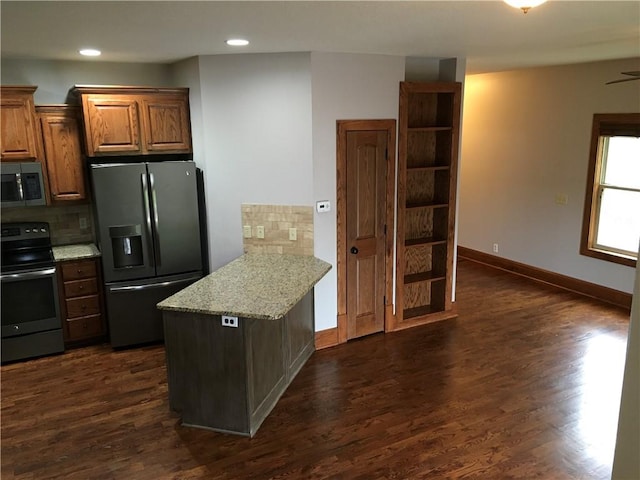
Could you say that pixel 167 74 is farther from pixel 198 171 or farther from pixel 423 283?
pixel 423 283

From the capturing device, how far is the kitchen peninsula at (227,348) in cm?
318

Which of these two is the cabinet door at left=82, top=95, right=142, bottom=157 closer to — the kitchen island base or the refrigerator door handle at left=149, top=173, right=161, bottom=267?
the refrigerator door handle at left=149, top=173, right=161, bottom=267

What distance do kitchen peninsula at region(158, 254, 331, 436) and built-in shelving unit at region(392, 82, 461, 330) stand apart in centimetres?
166

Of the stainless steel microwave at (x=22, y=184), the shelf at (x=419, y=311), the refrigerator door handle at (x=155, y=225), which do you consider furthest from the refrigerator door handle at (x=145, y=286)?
the shelf at (x=419, y=311)

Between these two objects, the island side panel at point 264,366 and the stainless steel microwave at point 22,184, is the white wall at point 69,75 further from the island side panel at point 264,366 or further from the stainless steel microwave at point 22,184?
the island side panel at point 264,366

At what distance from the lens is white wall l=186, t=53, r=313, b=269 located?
416 centimetres

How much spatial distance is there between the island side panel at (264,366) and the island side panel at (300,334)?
0.14 m

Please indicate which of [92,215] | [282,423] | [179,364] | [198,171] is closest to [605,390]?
[282,423]

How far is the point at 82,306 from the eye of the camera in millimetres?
4594

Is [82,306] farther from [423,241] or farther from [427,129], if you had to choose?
[427,129]

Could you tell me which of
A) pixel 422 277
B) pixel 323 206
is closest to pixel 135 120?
pixel 323 206

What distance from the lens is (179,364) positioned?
3371 mm

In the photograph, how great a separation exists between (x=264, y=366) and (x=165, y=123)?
97.2 inches

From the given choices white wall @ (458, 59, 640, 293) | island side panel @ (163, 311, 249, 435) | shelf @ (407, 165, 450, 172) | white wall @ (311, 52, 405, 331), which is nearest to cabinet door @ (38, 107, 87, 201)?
island side panel @ (163, 311, 249, 435)
